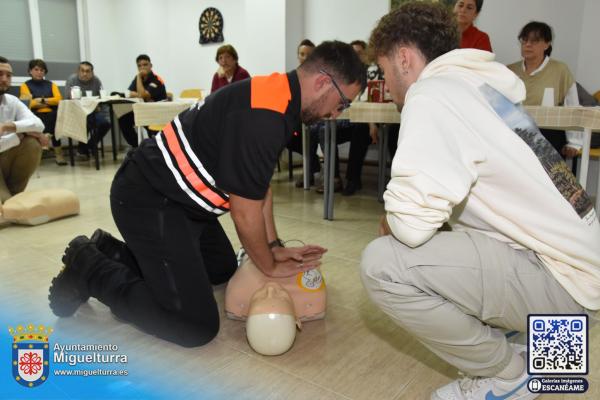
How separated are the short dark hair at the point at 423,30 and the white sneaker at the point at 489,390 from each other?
787 mm

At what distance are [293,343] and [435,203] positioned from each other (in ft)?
2.52

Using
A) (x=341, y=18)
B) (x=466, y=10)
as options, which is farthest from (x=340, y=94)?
(x=341, y=18)

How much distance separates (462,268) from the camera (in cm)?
100

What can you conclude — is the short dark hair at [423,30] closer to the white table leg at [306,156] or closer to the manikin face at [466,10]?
the manikin face at [466,10]

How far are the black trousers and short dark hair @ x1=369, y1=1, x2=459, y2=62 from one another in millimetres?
826

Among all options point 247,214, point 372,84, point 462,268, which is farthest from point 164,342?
point 372,84

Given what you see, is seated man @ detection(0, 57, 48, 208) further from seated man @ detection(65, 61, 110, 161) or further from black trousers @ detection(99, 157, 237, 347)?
seated man @ detection(65, 61, 110, 161)

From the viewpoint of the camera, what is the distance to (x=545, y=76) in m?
3.31

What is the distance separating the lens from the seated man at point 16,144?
295 centimetres

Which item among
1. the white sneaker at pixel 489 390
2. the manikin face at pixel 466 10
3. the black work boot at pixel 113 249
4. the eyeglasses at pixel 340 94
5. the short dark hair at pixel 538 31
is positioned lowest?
the white sneaker at pixel 489 390

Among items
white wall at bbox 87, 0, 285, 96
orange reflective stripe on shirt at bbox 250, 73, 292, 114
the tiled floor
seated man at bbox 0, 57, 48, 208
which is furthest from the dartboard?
orange reflective stripe on shirt at bbox 250, 73, 292, 114

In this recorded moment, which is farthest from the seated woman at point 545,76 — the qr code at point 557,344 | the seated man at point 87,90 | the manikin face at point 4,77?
the seated man at point 87,90

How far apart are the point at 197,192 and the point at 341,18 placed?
4.20 meters

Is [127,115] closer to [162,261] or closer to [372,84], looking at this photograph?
[372,84]
